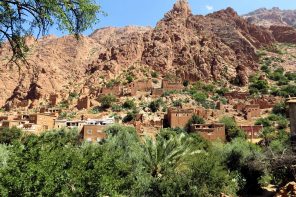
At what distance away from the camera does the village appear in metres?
48.5

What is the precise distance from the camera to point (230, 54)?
91.4 metres

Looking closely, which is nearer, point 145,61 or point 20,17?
point 20,17

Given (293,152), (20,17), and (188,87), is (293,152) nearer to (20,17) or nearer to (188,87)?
(20,17)

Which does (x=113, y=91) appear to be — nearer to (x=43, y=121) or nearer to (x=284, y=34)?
(x=43, y=121)

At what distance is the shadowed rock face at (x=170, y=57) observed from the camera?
84.1 meters

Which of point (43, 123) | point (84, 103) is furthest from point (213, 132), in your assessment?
point (84, 103)

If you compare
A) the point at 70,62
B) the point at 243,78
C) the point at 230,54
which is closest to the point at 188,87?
the point at 243,78

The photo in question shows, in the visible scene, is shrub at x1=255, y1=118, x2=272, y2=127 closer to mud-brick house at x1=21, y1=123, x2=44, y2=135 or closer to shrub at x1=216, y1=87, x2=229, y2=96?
shrub at x1=216, y1=87, x2=229, y2=96

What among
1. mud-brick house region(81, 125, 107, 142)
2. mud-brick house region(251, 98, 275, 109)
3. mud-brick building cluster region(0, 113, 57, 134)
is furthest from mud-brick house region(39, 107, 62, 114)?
mud-brick house region(251, 98, 275, 109)

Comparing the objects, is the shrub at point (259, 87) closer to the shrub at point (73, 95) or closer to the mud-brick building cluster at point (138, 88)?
the mud-brick building cluster at point (138, 88)

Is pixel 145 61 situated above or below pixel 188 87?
above

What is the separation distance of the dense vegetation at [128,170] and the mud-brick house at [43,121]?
23.5 metres

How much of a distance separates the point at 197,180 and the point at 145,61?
6936 cm

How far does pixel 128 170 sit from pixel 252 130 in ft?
122
